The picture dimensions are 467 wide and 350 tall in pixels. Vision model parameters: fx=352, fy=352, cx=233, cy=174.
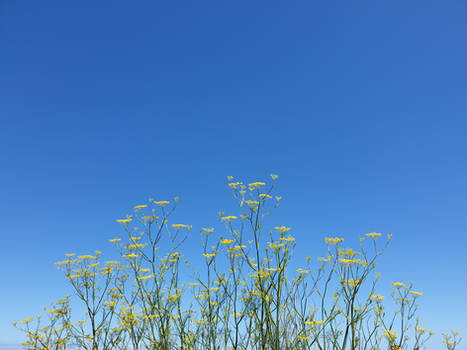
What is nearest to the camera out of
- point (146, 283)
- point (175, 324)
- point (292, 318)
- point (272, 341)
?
point (272, 341)

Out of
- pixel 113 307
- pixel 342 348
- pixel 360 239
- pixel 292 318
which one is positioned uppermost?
pixel 360 239

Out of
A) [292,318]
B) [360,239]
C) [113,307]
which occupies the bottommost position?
[292,318]

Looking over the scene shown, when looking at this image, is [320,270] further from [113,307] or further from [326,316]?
[113,307]

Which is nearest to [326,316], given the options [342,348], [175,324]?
[342,348]

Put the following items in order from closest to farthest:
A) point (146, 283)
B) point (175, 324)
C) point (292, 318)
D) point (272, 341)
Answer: point (272, 341)
point (292, 318)
point (175, 324)
point (146, 283)

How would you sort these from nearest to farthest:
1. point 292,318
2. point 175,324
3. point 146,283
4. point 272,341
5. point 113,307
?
point 272,341 < point 292,318 < point 175,324 < point 146,283 < point 113,307

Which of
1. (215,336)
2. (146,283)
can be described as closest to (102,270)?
(146,283)

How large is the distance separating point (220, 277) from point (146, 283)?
43.2 inches

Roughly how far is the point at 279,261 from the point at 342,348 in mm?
1243

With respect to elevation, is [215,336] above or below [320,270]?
below

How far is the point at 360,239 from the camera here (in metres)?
4.44

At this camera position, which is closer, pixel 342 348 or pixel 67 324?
pixel 342 348

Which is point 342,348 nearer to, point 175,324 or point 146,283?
point 175,324

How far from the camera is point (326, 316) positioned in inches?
166
